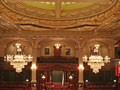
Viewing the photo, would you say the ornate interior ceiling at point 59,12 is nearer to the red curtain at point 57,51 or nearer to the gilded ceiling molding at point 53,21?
the gilded ceiling molding at point 53,21

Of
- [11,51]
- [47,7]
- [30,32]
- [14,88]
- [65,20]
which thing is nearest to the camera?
[47,7]

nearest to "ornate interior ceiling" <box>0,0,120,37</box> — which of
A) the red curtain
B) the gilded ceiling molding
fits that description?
the gilded ceiling molding

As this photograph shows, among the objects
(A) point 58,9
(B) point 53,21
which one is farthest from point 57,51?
(A) point 58,9

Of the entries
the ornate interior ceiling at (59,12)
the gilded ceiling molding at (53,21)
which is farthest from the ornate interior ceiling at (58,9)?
the gilded ceiling molding at (53,21)

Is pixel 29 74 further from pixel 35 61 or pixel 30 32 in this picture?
pixel 30 32

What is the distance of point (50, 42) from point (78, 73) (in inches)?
203

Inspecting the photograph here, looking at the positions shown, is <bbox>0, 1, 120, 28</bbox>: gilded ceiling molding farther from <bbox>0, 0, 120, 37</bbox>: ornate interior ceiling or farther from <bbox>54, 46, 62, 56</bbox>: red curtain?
<bbox>54, 46, 62, 56</bbox>: red curtain

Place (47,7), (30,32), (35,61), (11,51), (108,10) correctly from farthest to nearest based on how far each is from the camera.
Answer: (11,51)
(35,61)
(30,32)
(47,7)
(108,10)

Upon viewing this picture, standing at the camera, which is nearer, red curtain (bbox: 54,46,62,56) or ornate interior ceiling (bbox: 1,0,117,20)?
ornate interior ceiling (bbox: 1,0,117,20)

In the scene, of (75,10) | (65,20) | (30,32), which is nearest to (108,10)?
(75,10)

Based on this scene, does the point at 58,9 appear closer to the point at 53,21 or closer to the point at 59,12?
the point at 59,12

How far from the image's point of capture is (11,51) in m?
19.4

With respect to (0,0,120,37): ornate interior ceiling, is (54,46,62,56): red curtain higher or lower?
lower

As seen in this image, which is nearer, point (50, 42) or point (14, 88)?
point (14, 88)
